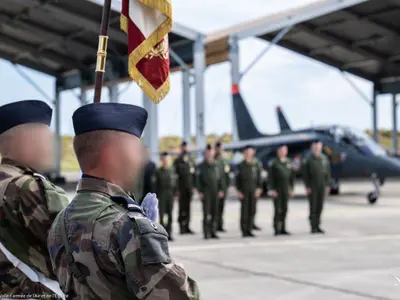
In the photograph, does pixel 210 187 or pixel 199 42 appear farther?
pixel 199 42

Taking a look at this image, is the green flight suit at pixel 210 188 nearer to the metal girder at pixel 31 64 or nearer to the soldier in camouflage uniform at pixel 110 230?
the soldier in camouflage uniform at pixel 110 230

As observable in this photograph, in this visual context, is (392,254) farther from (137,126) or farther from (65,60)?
(65,60)

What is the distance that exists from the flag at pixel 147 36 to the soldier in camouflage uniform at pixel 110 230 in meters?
1.24

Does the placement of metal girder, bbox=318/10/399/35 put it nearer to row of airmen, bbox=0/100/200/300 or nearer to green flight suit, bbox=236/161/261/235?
green flight suit, bbox=236/161/261/235

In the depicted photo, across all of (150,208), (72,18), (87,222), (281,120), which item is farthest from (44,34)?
(87,222)

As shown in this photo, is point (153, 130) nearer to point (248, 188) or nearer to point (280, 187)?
point (248, 188)

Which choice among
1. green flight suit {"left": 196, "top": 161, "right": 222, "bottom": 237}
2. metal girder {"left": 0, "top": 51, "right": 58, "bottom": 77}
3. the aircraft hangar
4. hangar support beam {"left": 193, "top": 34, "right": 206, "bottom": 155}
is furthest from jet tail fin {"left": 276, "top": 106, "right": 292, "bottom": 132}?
green flight suit {"left": 196, "top": 161, "right": 222, "bottom": 237}

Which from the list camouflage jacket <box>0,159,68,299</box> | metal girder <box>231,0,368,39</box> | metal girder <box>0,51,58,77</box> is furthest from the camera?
metal girder <box>0,51,58,77</box>

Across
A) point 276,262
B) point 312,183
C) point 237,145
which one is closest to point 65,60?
point 237,145

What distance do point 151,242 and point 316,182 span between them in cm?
884

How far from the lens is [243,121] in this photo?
2272 cm

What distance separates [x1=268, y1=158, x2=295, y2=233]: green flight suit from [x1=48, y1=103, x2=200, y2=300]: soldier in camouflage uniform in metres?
8.33

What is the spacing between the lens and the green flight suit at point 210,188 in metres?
9.91

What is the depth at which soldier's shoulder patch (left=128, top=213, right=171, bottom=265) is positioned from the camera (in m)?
1.56
